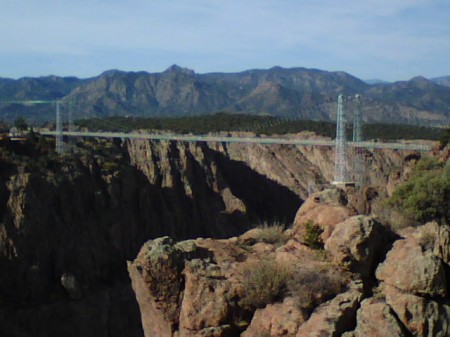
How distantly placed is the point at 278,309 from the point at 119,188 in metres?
36.2

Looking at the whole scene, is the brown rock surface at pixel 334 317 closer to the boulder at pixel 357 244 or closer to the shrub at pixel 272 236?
the boulder at pixel 357 244

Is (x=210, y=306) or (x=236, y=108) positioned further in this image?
(x=236, y=108)

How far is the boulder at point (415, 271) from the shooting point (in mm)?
6258

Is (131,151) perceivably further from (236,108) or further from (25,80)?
(25,80)

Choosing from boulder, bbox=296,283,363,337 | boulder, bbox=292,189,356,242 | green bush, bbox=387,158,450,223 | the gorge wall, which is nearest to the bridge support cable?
the gorge wall

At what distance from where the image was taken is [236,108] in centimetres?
14712

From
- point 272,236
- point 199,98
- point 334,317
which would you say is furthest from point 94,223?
point 199,98

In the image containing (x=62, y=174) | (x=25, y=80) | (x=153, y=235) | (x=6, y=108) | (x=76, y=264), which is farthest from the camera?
(x=25, y=80)

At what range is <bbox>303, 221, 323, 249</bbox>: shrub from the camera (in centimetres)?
748

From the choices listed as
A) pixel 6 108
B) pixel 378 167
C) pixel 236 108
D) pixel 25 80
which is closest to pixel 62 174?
pixel 378 167

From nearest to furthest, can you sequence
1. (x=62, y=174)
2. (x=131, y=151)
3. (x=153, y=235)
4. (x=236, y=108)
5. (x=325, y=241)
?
(x=325, y=241)
(x=62, y=174)
(x=153, y=235)
(x=131, y=151)
(x=236, y=108)

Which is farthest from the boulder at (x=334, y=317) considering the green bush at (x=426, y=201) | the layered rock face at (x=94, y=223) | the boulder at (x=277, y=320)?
the layered rock face at (x=94, y=223)

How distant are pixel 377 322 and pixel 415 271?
0.74 m

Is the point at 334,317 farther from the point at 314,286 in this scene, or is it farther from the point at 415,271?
the point at 415,271
